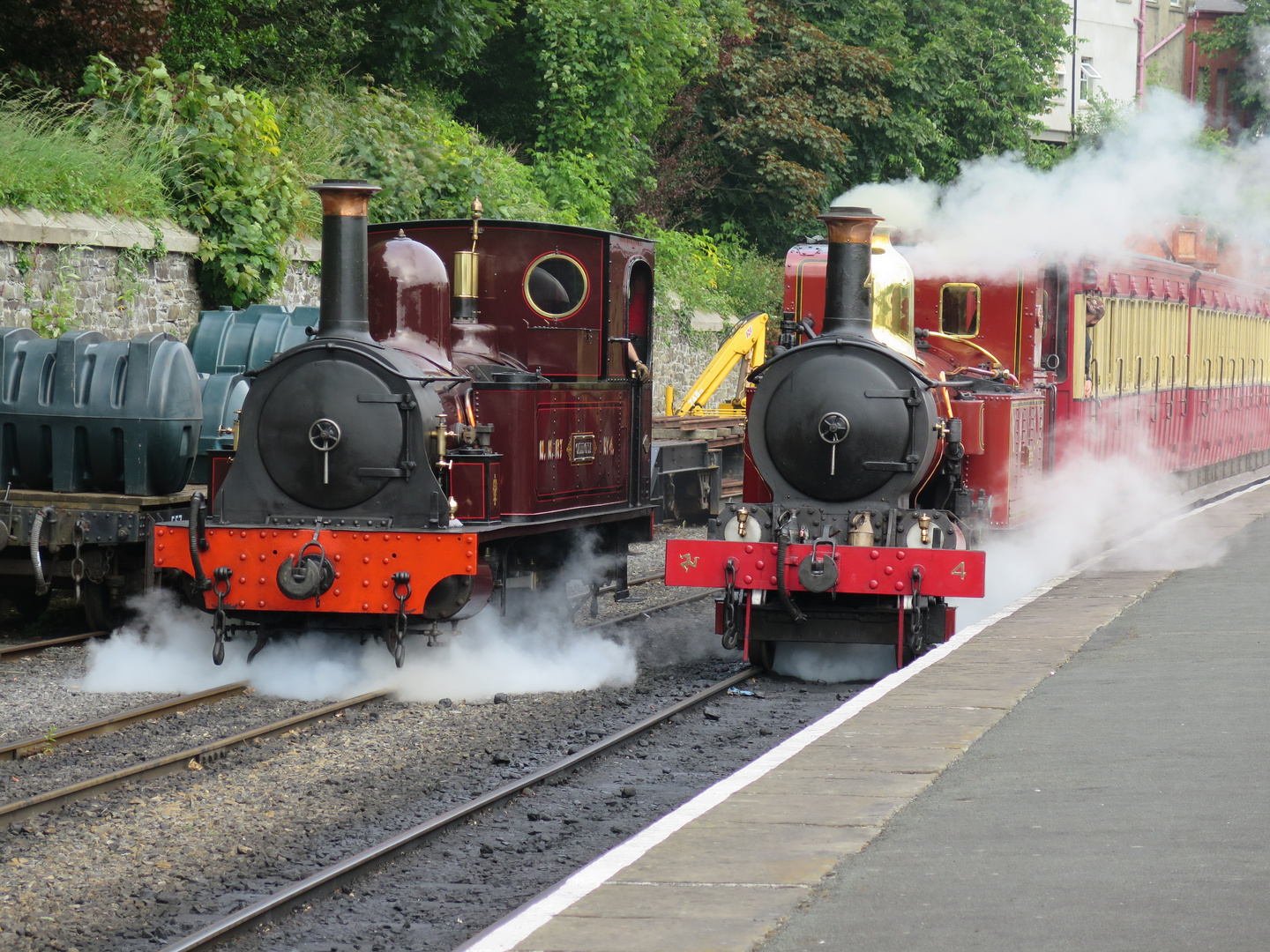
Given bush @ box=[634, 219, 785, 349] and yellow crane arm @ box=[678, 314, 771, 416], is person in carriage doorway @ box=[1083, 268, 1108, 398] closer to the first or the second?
yellow crane arm @ box=[678, 314, 771, 416]

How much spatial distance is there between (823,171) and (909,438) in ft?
67.2

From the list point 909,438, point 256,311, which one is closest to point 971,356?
point 909,438

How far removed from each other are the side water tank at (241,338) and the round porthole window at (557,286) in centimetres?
263

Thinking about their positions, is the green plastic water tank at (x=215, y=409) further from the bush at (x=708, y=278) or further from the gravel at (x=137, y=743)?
the bush at (x=708, y=278)

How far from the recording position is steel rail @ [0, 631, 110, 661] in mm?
9359

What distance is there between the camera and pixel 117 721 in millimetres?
7543

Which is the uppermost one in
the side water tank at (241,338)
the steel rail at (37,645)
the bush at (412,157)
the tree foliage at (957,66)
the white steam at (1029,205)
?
the tree foliage at (957,66)

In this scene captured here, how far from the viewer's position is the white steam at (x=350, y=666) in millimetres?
8672

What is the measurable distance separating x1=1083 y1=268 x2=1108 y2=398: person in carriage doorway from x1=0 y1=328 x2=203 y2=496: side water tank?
761cm

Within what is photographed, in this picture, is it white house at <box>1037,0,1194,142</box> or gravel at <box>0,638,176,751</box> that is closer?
gravel at <box>0,638,176,751</box>

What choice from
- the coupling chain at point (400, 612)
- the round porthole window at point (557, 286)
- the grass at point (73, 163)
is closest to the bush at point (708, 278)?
the grass at point (73, 163)

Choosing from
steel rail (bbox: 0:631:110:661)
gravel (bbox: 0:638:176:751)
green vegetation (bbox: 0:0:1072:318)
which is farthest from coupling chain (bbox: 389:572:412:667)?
green vegetation (bbox: 0:0:1072:318)

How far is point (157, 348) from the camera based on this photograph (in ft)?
31.2

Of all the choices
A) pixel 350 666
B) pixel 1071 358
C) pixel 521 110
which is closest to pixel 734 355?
pixel 1071 358
